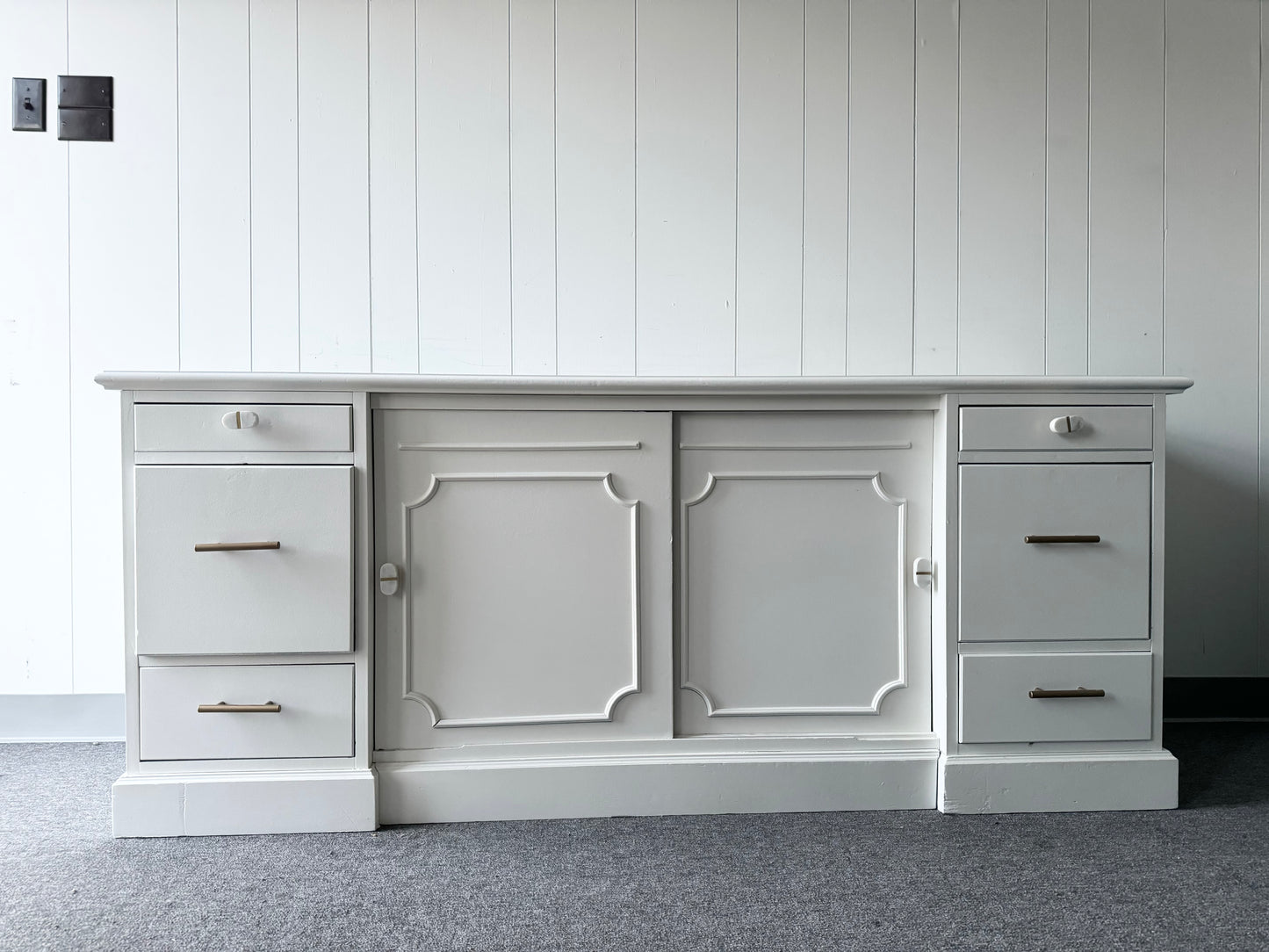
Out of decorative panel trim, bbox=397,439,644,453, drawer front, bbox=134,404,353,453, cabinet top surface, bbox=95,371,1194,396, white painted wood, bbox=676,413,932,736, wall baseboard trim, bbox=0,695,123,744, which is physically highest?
cabinet top surface, bbox=95,371,1194,396

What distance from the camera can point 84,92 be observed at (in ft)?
6.75

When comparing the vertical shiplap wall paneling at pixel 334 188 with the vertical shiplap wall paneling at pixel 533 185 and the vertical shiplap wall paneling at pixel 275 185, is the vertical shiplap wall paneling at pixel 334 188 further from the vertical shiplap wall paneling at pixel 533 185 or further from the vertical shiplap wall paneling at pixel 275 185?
the vertical shiplap wall paneling at pixel 533 185

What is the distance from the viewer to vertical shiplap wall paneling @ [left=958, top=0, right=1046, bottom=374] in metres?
2.14

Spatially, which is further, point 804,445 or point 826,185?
point 826,185

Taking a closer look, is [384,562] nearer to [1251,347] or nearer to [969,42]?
[969,42]

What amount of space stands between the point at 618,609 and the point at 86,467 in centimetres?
151

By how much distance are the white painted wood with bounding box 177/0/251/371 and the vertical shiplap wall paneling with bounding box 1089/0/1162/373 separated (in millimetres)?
2266

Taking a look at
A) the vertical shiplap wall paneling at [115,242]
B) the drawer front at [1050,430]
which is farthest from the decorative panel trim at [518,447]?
the vertical shiplap wall paneling at [115,242]

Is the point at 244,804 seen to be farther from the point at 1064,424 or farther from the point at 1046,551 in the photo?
the point at 1064,424

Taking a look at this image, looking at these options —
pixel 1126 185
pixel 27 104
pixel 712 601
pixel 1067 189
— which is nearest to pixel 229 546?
pixel 712 601

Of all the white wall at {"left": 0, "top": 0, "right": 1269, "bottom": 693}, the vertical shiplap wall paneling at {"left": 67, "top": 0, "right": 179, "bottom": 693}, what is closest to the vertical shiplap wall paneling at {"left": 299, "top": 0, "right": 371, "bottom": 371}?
the white wall at {"left": 0, "top": 0, "right": 1269, "bottom": 693}

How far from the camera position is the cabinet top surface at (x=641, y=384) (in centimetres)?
153

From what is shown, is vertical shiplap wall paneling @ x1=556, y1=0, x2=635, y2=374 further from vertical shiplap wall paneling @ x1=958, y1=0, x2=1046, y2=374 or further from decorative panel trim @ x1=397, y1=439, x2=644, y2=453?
vertical shiplap wall paneling @ x1=958, y1=0, x2=1046, y2=374

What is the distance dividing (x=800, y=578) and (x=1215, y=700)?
1449 millimetres
